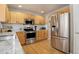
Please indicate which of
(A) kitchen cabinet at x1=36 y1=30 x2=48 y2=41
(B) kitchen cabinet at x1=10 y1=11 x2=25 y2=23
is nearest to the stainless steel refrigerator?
(B) kitchen cabinet at x1=10 y1=11 x2=25 y2=23

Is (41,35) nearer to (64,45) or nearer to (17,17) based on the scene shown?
(17,17)

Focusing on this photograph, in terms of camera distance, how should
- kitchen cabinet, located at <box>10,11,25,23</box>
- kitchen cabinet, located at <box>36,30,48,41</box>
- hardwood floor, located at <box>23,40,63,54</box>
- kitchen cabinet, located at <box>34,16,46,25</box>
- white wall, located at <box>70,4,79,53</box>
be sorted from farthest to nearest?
1. kitchen cabinet, located at <box>34,16,46,25</box>
2. kitchen cabinet, located at <box>36,30,48,41</box>
3. kitchen cabinet, located at <box>10,11,25,23</box>
4. hardwood floor, located at <box>23,40,63,54</box>
5. white wall, located at <box>70,4,79,53</box>

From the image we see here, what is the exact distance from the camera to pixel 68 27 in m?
4.32

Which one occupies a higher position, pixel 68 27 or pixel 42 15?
pixel 42 15

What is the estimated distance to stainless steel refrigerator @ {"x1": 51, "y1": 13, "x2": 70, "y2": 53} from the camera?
14.3 feet

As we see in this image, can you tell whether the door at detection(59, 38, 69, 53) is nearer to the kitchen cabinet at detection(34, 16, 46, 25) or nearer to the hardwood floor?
the hardwood floor

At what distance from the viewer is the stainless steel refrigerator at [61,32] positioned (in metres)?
4.37

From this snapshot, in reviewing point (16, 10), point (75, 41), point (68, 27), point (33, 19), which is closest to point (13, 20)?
point (16, 10)

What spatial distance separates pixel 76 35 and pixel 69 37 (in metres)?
0.58

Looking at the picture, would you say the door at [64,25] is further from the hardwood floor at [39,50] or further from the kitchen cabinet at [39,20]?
the kitchen cabinet at [39,20]

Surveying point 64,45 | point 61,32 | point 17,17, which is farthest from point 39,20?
point 64,45

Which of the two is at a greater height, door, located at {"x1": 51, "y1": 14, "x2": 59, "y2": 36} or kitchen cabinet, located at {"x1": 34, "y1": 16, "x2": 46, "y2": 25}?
kitchen cabinet, located at {"x1": 34, "y1": 16, "x2": 46, "y2": 25}

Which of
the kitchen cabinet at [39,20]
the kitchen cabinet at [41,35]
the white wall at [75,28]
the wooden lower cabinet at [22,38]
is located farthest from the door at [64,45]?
the kitchen cabinet at [39,20]
